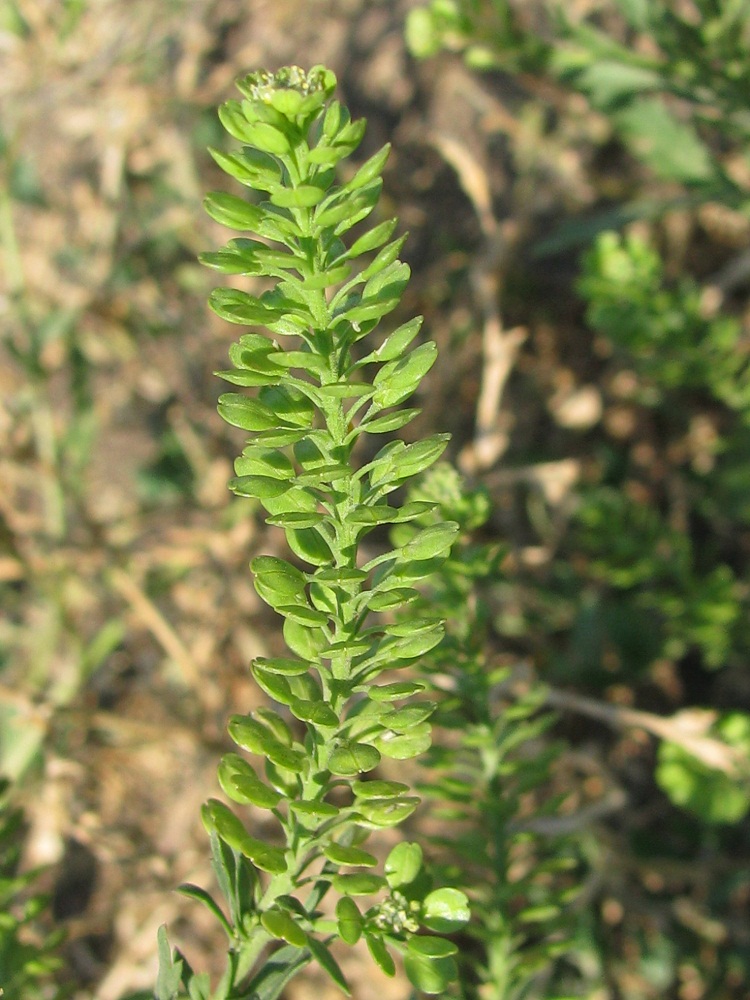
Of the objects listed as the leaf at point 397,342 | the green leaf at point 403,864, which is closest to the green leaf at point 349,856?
the green leaf at point 403,864

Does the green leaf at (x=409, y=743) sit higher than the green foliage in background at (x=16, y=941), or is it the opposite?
the green leaf at (x=409, y=743)

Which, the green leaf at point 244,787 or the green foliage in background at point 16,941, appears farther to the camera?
the green foliage in background at point 16,941

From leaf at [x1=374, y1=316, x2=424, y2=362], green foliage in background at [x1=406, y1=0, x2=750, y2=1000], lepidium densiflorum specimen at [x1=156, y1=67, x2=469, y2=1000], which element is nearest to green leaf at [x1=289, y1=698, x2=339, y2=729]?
lepidium densiflorum specimen at [x1=156, y1=67, x2=469, y2=1000]

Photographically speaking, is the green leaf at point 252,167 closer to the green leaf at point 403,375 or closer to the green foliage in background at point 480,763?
the green leaf at point 403,375

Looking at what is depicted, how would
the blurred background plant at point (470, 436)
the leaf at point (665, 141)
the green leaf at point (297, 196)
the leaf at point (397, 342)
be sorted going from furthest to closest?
the leaf at point (665, 141) < the blurred background plant at point (470, 436) < the leaf at point (397, 342) < the green leaf at point (297, 196)

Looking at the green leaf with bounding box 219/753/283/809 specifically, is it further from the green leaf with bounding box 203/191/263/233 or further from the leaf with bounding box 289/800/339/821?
the green leaf with bounding box 203/191/263/233

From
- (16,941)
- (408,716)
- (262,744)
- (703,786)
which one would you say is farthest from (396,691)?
(703,786)

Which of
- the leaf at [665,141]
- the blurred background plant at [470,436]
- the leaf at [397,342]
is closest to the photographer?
the leaf at [397,342]

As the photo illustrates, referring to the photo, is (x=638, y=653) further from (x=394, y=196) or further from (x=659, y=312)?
(x=394, y=196)
